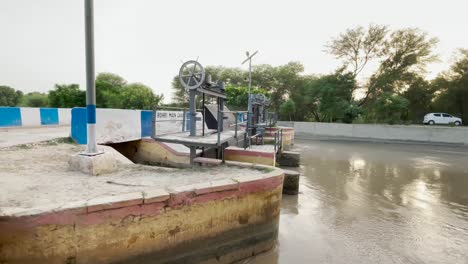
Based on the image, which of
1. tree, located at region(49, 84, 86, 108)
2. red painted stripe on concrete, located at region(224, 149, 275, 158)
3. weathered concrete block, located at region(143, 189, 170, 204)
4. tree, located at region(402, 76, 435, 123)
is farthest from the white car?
tree, located at region(49, 84, 86, 108)

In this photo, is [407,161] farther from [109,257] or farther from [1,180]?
[1,180]

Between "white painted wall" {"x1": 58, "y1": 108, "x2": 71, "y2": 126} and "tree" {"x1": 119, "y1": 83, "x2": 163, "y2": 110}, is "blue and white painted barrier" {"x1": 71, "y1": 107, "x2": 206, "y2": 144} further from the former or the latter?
"tree" {"x1": 119, "y1": 83, "x2": 163, "y2": 110}

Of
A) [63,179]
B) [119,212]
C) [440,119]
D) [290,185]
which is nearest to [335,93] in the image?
[440,119]

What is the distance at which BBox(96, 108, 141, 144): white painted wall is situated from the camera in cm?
746

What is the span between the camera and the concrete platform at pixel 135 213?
275cm

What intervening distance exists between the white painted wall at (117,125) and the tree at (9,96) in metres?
67.3

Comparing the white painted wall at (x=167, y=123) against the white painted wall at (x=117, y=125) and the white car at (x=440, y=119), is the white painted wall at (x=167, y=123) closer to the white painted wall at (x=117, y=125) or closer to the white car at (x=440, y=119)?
the white painted wall at (x=117, y=125)

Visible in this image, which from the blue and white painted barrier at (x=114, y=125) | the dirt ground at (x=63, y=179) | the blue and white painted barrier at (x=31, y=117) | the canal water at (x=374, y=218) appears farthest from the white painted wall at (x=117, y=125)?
the blue and white painted barrier at (x=31, y=117)

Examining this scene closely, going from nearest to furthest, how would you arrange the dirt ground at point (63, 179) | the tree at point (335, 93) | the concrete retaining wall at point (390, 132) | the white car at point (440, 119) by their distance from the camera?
the dirt ground at point (63, 179), the concrete retaining wall at point (390, 132), the white car at point (440, 119), the tree at point (335, 93)

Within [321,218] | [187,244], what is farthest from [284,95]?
[187,244]

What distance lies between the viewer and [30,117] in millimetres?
12852

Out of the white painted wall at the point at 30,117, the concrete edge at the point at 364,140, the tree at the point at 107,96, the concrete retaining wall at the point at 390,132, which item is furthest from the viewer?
the tree at the point at 107,96

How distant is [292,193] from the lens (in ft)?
25.6

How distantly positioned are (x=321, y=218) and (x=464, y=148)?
2062cm
